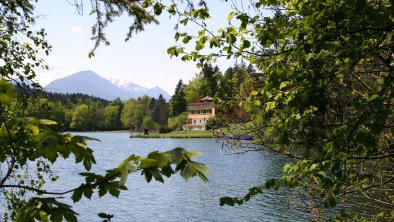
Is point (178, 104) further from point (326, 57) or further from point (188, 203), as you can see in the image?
point (326, 57)

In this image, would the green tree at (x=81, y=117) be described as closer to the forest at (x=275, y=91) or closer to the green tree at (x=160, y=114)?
the green tree at (x=160, y=114)

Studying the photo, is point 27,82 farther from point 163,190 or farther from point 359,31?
point 163,190

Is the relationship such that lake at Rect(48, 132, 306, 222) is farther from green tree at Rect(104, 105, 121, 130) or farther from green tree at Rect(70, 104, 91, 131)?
green tree at Rect(104, 105, 121, 130)

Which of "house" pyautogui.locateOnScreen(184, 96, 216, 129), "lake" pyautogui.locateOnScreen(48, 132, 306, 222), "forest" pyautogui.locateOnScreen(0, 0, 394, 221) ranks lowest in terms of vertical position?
"lake" pyautogui.locateOnScreen(48, 132, 306, 222)

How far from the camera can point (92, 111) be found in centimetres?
17488

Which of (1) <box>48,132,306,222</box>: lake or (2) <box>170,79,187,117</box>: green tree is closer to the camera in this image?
(1) <box>48,132,306,222</box>: lake

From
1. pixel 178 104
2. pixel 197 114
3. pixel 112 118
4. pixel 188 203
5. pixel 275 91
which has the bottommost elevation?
pixel 188 203

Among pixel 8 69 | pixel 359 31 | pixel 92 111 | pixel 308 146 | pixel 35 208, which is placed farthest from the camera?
pixel 92 111

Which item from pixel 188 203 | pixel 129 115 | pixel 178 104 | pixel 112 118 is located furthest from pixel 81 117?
pixel 188 203

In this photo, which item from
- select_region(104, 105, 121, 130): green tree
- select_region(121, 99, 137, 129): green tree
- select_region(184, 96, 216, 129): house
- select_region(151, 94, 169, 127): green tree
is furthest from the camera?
select_region(104, 105, 121, 130): green tree

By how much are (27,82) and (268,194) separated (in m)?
22.6

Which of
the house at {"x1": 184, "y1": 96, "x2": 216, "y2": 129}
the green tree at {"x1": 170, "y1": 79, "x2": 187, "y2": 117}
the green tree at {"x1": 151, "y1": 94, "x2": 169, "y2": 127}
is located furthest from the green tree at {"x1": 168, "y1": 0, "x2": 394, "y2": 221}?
the green tree at {"x1": 151, "y1": 94, "x2": 169, "y2": 127}

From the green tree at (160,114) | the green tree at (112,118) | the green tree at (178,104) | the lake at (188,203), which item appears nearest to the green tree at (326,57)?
the lake at (188,203)

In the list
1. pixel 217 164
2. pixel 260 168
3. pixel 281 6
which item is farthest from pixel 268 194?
pixel 281 6
